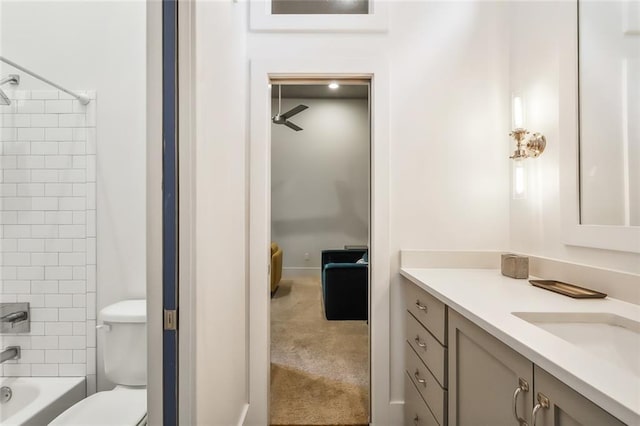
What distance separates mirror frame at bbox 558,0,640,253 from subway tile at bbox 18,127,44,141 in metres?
2.61

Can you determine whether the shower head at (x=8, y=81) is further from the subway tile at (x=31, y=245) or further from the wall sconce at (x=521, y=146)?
the wall sconce at (x=521, y=146)

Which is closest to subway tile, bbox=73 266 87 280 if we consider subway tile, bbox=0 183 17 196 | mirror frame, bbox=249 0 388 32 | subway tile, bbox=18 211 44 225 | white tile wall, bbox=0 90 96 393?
white tile wall, bbox=0 90 96 393

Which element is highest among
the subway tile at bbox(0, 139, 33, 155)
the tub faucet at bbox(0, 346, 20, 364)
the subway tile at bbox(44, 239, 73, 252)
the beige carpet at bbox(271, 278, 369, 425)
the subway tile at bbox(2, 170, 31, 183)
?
the subway tile at bbox(0, 139, 33, 155)

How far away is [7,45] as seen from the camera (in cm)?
164

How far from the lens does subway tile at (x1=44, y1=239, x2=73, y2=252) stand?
166cm

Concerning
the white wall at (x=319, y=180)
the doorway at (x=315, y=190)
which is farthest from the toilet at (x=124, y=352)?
the white wall at (x=319, y=180)

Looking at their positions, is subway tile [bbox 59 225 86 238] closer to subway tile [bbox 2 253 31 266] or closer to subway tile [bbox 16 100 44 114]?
subway tile [bbox 2 253 31 266]

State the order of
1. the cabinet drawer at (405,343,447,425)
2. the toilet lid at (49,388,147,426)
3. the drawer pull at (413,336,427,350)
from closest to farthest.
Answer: the cabinet drawer at (405,343,447,425)
the toilet lid at (49,388,147,426)
the drawer pull at (413,336,427,350)

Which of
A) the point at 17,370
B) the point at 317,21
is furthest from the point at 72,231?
the point at 317,21

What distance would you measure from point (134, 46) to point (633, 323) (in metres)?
2.51

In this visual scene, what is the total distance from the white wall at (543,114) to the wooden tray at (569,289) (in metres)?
0.12

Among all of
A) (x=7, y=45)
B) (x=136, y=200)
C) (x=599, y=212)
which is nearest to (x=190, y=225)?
(x=136, y=200)

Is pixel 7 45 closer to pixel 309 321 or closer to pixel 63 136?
pixel 63 136

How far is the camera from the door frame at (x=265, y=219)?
1842 mm
